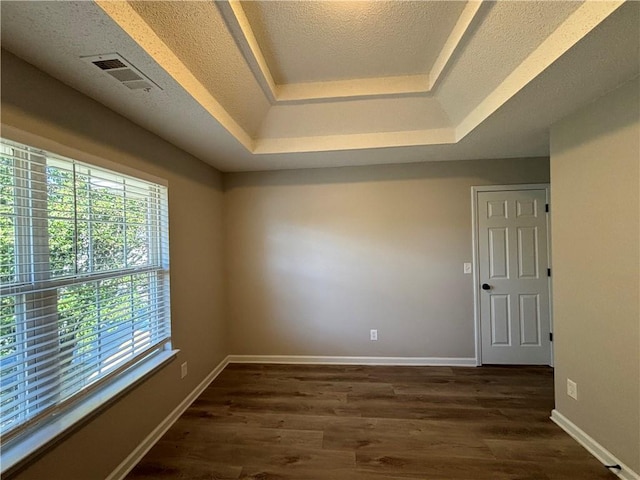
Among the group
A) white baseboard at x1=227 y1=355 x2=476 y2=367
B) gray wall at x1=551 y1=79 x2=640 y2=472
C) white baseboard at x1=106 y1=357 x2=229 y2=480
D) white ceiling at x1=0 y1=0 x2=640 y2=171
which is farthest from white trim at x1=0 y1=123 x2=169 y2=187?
gray wall at x1=551 y1=79 x2=640 y2=472

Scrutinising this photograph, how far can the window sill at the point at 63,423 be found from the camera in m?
1.23

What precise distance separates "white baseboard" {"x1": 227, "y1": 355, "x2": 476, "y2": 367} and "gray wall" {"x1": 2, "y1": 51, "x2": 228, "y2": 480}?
1.19 feet

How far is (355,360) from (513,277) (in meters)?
1.98

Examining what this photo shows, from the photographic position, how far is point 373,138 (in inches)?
105

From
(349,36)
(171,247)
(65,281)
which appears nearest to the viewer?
(65,281)

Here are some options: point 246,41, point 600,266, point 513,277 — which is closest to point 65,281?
point 246,41

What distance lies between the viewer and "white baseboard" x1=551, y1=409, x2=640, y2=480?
65.9 inches

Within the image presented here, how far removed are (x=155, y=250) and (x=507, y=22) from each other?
2658mm

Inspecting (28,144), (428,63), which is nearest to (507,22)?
(428,63)

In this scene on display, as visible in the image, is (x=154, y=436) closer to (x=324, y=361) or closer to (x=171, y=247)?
(x=171, y=247)

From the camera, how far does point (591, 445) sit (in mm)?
1903

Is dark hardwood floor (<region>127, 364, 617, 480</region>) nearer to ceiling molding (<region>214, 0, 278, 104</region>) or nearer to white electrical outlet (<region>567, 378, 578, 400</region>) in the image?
white electrical outlet (<region>567, 378, 578, 400</region>)

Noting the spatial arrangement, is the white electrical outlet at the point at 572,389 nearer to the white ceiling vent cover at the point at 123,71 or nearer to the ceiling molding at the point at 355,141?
the ceiling molding at the point at 355,141

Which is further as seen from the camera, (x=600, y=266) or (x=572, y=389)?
(x=572, y=389)
